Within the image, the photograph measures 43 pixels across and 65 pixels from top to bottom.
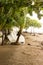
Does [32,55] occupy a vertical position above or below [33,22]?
below

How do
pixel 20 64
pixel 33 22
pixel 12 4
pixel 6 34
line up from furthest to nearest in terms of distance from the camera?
pixel 33 22 → pixel 6 34 → pixel 20 64 → pixel 12 4

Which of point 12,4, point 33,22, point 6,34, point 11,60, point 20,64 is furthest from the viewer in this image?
point 33,22

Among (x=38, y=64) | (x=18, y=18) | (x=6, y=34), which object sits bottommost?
(x=38, y=64)

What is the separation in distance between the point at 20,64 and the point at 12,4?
1.80 metres

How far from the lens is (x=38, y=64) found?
15.5 feet

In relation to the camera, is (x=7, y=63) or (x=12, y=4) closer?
(x=12, y=4)

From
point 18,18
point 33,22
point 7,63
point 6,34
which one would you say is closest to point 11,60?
point 7,63

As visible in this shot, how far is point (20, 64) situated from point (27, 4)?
175 cm

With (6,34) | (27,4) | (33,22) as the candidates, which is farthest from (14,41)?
(27,4)

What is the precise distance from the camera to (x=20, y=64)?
465 centimetres

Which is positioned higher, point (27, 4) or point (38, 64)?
point (27, 4)

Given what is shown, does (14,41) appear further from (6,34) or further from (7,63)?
(7,63)

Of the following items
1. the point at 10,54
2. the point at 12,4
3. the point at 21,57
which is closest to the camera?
the point at 12,4

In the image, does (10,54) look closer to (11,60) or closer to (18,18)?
(11,60)
